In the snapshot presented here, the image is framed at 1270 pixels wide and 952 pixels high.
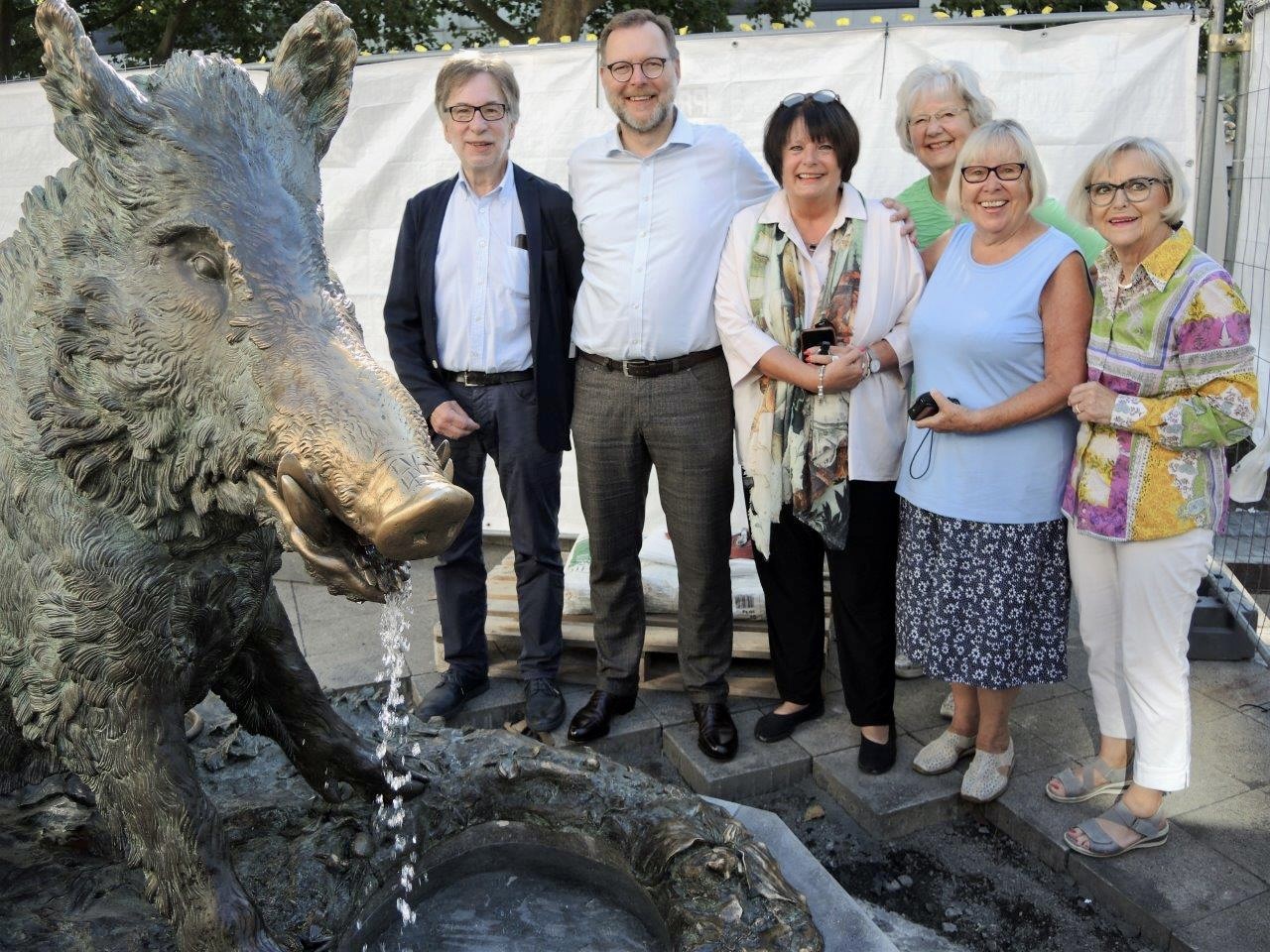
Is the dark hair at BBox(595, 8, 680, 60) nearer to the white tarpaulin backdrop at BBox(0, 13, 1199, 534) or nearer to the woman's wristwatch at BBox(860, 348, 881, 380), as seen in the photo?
the woman's wristwatch at BBox(860, 348, 881, 380)

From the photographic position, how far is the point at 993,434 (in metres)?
3.16

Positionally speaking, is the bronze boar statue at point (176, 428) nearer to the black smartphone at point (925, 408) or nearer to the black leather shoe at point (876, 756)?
the black smartphone at point (925, 408)

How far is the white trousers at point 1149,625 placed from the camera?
3.01m

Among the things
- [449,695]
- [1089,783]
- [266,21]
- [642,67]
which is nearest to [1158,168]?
[642,67]

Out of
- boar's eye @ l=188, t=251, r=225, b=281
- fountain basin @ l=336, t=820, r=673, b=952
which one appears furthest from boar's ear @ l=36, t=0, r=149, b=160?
fountain basin @ l=336, t=820, r=673, b=952

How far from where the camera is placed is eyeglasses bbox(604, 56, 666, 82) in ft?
11.3

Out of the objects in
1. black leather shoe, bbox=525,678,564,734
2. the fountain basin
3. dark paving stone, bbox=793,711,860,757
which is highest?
the fountain basin

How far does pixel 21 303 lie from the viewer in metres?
1.62

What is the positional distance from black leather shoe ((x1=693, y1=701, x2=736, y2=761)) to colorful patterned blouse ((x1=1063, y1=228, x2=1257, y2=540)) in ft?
4.74

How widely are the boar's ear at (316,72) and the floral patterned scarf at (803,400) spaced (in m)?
1.92

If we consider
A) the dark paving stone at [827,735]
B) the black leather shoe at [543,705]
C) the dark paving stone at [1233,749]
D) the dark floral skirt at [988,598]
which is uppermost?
the dark floral skirt at [988,598]

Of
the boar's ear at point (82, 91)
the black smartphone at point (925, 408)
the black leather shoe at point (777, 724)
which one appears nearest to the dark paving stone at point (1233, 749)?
the black leather shoe at point (777, 724)

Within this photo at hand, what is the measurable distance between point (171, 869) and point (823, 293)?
241 centimetres

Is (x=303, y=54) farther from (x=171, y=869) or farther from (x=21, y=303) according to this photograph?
(x=171, y=869)
